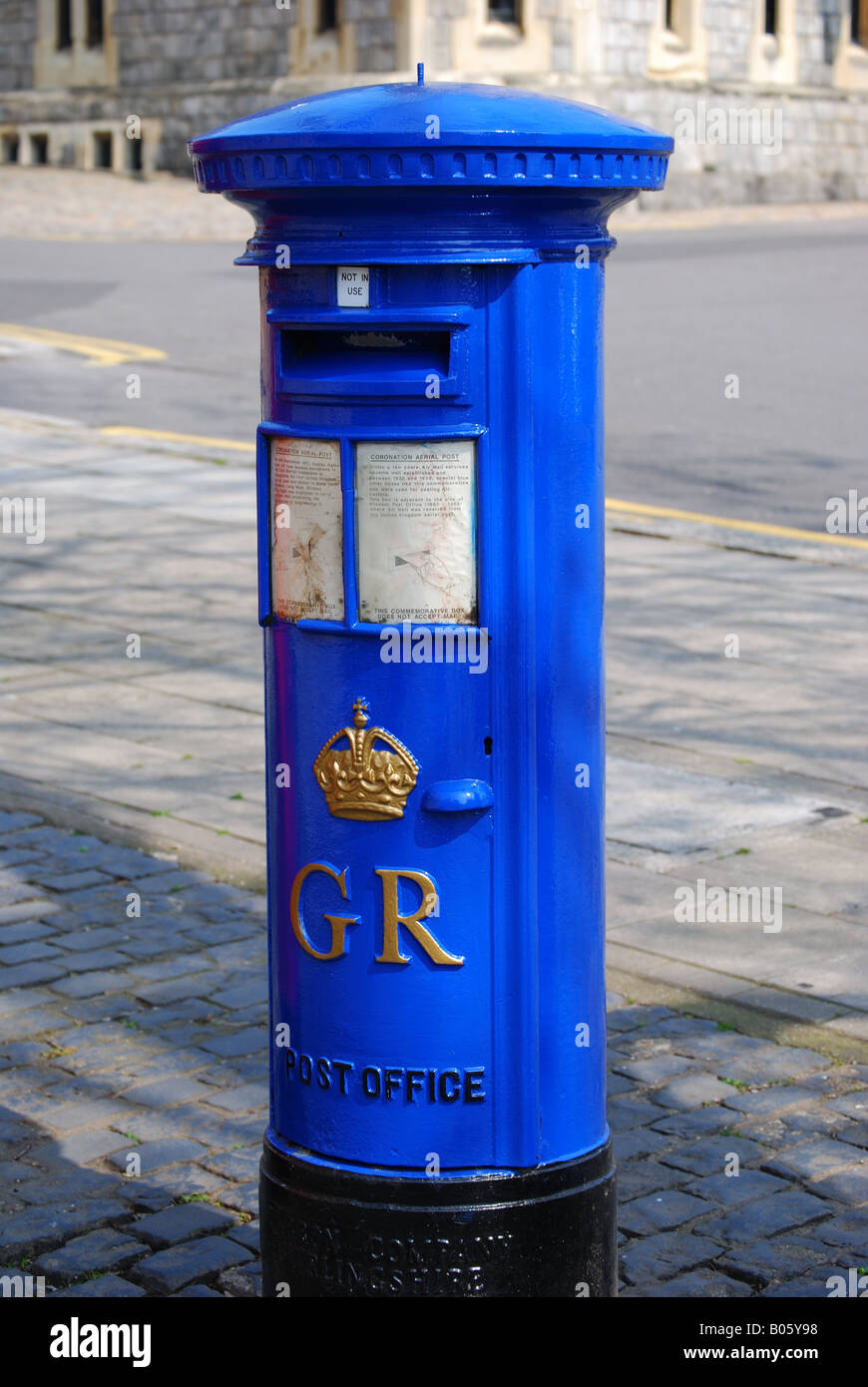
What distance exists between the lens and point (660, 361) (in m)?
14.7

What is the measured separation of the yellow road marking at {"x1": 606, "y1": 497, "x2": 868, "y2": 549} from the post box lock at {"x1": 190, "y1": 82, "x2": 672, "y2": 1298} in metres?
6.66

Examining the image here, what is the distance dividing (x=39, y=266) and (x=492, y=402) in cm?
1917

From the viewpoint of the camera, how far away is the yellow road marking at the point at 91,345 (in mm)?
15078

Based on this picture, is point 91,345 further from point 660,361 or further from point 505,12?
point 505,12

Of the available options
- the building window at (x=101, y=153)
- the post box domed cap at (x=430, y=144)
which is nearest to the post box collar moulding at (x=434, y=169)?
the post box domed cap at (x=430, y=144)

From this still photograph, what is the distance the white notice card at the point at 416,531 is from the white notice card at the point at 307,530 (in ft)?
0.15

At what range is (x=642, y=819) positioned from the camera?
19.0 ft

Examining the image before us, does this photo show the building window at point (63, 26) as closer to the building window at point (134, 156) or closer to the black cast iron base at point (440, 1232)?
the building window at point (134, 156)

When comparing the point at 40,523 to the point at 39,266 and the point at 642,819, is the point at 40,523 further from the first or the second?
the point at 39,266

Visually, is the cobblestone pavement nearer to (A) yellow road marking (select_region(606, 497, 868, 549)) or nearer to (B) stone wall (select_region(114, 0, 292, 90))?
(A) yellow road marking (select_region(606, 497, 868, 549))

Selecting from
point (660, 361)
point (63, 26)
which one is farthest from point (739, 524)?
point (63, 26)

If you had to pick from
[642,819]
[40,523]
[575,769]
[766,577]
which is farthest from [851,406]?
[575,769]

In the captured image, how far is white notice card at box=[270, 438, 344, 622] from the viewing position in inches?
112

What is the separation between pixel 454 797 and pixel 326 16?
31661mm
